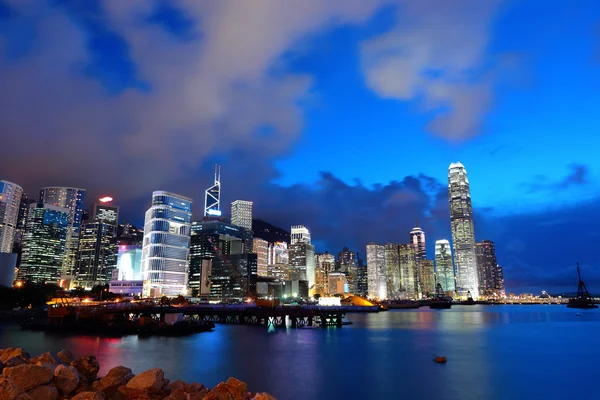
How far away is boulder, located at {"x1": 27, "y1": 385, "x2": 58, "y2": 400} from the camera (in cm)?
1398

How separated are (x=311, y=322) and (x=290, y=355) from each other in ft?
186

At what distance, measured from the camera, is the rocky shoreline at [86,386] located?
1379cm

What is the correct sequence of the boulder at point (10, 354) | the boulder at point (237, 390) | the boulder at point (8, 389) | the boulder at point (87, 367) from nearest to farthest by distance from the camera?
the boulder at point (8, 389)
the boulder at point (237, 390)
the boulder at point (10, 354)
the boulder at point (87, 367)

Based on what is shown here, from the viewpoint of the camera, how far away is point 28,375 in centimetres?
1419

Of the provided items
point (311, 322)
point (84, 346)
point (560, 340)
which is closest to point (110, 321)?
point (84, 346)

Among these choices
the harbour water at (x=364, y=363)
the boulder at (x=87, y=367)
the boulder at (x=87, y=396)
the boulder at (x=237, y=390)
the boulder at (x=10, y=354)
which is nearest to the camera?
the boulder at (x=87, y=396)

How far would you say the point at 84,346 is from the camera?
59.9 meters

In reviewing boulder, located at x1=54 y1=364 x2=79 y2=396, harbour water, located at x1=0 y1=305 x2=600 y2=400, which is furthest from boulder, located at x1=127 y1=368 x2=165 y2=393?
harbour water, located at x1=0 y1=305 x2=600 y2=400

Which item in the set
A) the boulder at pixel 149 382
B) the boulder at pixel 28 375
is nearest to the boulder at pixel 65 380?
the boulder at pixel 28 375


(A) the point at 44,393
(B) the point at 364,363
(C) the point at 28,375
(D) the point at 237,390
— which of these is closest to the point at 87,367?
(A) the point at 44,393

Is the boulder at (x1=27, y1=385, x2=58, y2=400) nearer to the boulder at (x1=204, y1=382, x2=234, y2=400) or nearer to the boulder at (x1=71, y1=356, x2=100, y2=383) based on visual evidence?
the boulder at (x1=71, y1=356, x2=100, y2=383)

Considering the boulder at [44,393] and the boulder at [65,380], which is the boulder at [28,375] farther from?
the boulder at [65,380]

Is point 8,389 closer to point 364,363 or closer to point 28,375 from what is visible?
point 28,375

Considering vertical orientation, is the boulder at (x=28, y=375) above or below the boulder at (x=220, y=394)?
above
